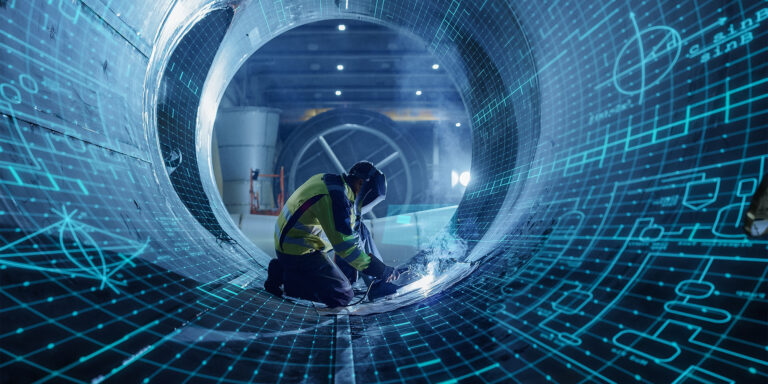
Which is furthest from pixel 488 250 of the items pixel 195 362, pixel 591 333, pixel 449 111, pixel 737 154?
pixel 449 111

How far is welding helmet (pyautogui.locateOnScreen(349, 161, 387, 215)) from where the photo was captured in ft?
10.4

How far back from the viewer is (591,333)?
1627 mm

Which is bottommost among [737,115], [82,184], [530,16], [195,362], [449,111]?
[195,362]

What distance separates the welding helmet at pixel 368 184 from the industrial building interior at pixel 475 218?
741 mm

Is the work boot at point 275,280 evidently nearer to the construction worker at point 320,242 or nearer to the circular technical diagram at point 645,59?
the construction worker at point 320,242

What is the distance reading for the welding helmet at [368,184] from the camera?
125 inches

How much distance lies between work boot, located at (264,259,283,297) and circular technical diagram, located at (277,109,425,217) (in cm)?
555

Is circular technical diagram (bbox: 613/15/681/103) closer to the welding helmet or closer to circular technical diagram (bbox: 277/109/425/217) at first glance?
the welding helmet

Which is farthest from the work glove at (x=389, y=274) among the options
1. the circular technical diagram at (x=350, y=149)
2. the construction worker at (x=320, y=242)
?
the circular technical diagram at (x=350, y=149)

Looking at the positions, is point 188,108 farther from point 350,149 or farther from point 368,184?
point 350,149

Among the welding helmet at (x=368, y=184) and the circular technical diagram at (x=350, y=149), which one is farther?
the circular technical diagram at (x=350, y=149)

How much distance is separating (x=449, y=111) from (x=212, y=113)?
23.6 ft

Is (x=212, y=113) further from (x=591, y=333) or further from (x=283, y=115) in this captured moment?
(x=283, y=115)

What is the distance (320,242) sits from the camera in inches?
125
